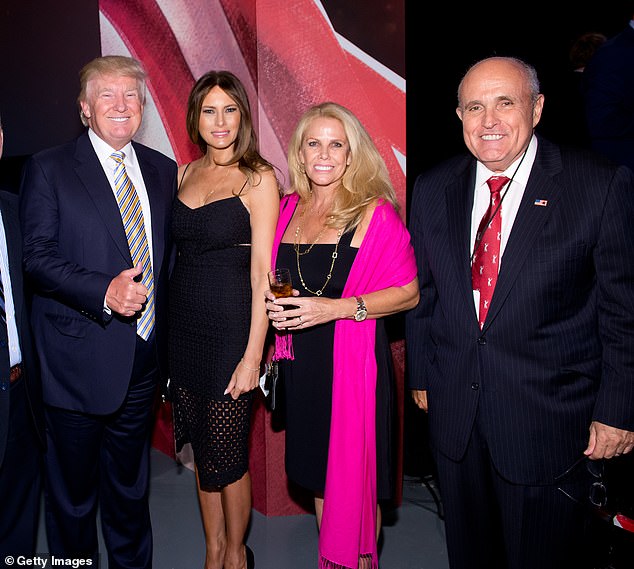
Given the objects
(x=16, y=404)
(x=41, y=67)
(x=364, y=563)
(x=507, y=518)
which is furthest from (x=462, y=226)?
(x=41, y=67)

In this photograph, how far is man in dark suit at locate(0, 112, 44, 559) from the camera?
2.48 m

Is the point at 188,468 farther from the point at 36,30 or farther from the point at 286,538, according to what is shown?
the point at 36,30

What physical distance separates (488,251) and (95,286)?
1.38 metres

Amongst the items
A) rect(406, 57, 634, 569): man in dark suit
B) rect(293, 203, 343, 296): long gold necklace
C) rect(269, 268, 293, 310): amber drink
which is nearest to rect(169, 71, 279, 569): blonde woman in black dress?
rect(293, 203, 343, 296): long gold necklace

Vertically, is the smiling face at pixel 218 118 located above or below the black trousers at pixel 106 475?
above

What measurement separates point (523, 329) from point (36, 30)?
4757 mm

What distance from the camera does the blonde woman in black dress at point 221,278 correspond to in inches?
110

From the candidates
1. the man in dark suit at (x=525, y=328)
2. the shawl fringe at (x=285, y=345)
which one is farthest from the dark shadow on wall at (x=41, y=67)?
the man in dark suit at (x=525, y=328)

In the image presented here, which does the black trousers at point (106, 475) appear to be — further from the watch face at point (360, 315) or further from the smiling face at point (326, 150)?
the smiling face at point (326, 150)

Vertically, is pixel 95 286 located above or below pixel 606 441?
Result: above

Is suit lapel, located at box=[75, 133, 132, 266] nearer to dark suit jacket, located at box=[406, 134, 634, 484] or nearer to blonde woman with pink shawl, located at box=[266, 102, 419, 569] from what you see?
blonde woman with pink shawl, located at box=[266, 102, 419, 569]

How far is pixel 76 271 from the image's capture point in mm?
2537

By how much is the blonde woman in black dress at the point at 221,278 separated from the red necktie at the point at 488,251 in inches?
34.8

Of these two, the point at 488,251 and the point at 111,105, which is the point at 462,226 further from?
the point at 111,105
